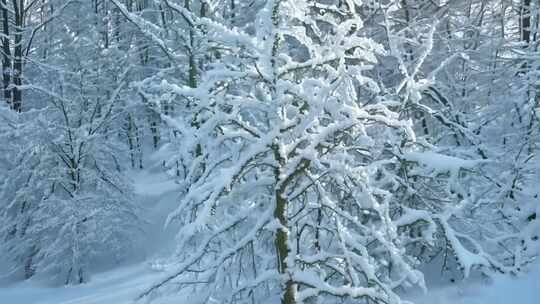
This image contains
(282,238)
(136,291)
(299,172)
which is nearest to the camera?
(299,172)

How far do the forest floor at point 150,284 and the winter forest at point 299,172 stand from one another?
0.06 metres

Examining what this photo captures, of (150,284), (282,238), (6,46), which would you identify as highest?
(6,46)

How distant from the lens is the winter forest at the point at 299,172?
5.50 meters

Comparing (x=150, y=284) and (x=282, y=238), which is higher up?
(x=282, y=238)

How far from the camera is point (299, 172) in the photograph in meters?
5.49

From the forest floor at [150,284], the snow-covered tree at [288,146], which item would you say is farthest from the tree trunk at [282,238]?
the forest floor at [150,284]

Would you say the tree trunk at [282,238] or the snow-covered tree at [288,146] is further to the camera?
the tree trunk at [282,238]

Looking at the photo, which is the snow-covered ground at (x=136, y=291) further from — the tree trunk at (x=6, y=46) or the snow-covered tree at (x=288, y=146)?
the tree trunk at (x=6, y=46)

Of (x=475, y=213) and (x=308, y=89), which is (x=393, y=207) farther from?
(x=308, y=89)

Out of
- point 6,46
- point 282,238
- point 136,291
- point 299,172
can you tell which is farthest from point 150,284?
point 6,46

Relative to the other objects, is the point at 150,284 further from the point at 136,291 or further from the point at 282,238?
the point at 136,291

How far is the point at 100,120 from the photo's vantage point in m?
14.9

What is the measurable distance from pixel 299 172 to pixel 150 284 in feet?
6.89

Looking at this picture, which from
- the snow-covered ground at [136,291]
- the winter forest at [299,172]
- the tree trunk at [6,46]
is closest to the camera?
the winter forest at [299,172]
